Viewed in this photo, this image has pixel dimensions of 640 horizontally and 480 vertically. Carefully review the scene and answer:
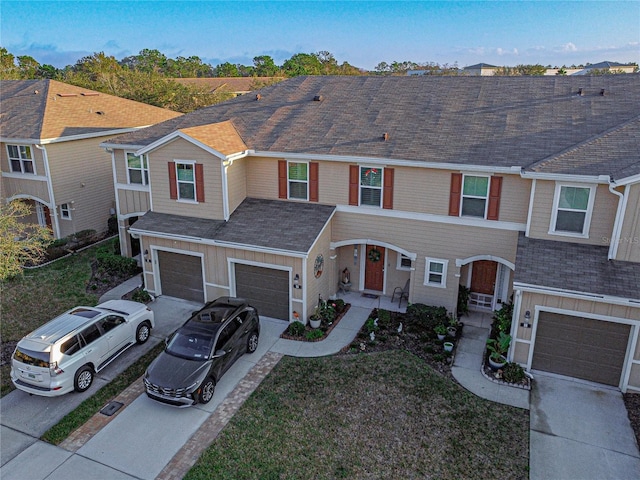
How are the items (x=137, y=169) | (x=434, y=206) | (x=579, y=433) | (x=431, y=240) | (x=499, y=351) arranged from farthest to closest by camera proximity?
(x=137, y=169) < (x=431, y=240) < (x=434, y=206) < (x=499, y=351) < (x=579, y=433)

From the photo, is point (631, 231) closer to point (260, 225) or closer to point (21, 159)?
point (260, 225)

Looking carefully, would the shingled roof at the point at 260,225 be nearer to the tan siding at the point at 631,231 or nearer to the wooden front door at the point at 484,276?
the wooden front door at the point at 484,276

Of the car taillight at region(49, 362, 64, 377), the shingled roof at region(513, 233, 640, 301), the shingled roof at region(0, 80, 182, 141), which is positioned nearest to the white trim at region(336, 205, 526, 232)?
the shingled roof at region(513, 233, 640, 301)

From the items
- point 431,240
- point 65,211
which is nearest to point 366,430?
point 431,240

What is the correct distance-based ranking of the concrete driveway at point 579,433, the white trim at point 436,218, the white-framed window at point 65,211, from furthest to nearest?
the white-framed window at point 65,211 → the white trim at point 436,218 → the concrete driveway at point 579,433

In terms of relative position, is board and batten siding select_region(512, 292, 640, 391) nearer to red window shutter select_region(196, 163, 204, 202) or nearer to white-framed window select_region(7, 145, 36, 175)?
red window shutter select_region(196, 163, 204, 202)

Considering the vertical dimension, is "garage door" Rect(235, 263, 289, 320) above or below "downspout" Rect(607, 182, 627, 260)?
below

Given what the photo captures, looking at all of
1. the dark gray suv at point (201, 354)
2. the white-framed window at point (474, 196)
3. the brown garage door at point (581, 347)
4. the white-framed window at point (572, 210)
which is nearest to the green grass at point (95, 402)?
the dark gray suv at point (201, 354)
